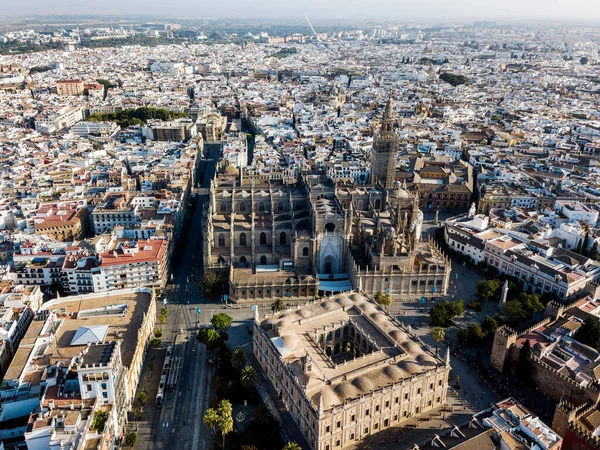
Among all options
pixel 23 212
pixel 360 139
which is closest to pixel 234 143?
pixel 360 139

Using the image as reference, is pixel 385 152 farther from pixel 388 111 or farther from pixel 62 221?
pixel 62 221

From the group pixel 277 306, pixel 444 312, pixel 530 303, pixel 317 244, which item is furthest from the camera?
pixel 317 244

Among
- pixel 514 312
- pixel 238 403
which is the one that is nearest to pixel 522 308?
pixel 514 312

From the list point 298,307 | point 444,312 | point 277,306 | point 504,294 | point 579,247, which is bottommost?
point 444,312

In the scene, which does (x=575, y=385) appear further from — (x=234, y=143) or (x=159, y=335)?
(x=234, y=143)

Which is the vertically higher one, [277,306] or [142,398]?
[277,306]

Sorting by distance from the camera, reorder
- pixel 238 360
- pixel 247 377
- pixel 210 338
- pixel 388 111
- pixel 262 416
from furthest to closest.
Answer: pixel 388 111
pixel 210 338
pixel 238 360
pixel 247 377
pixel 262 416
